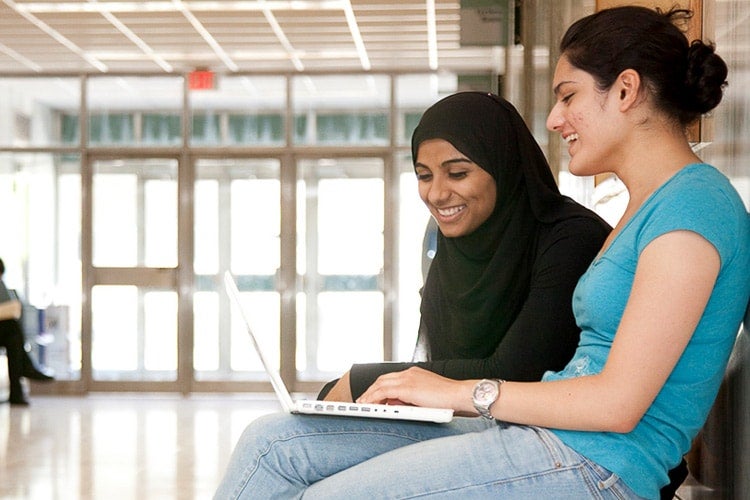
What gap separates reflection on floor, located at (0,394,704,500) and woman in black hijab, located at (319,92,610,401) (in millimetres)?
2791

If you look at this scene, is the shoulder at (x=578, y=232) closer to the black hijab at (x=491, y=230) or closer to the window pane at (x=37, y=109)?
the black hijab at (x=491, y=230)

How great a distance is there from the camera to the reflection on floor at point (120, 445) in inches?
184

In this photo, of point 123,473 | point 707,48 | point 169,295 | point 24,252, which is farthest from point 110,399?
point 707,48

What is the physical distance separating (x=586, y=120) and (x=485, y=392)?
1.42 feet

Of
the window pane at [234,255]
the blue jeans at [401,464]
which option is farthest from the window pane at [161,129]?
the blue jeans at [401,464]

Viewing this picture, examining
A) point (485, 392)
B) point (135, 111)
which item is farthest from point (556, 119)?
point (135, 111)

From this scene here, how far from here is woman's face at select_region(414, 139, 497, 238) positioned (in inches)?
76.6

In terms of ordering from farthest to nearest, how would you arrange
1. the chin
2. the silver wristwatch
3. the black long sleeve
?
1. the black long sleeve
2. the chin
3. the silver wristwatch

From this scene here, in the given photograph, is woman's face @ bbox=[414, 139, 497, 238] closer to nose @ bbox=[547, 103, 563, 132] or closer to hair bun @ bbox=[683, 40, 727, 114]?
nose @ bbox=[547, 103, 563, 132]

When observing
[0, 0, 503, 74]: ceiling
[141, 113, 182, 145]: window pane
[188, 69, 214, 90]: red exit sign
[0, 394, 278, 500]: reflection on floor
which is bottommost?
[0, 394, 278, 500]: reflection on floor

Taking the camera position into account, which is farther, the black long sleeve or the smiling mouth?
the smiling mouth

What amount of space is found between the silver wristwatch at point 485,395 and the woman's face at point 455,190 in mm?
637

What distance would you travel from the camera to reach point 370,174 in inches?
358

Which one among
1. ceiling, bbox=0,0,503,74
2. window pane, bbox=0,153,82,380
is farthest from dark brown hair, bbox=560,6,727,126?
window pane, bbox=0,153,82,380
